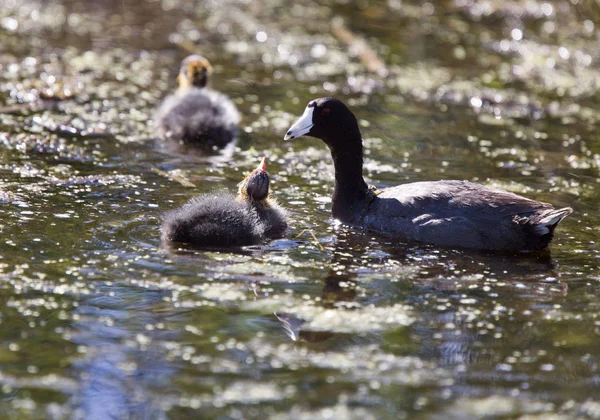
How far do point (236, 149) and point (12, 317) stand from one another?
4169mm

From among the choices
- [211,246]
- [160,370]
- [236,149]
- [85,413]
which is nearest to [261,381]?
[160,370]

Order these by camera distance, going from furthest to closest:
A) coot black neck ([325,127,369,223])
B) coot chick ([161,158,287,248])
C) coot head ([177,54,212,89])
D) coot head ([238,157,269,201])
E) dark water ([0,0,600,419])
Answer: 1. coot head ([177,54,212,89])
2. coot black neck ([325,127,369,223])
3. coot head ([238,157,269,201])
4. coot chick ([161,158,287,248])
5. dark water ([0,0,600,419])

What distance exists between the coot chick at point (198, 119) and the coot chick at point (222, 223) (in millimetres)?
2421

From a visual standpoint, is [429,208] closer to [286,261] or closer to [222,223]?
[286,261]

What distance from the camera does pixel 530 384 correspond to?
4102 millimetres

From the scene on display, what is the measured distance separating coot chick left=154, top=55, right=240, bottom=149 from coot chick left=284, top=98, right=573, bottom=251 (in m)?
1.99

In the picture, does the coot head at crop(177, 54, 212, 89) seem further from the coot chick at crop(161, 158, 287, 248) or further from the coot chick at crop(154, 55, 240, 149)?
the coot chick at crop(161, 158, 287, 248)

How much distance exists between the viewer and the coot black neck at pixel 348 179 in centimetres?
666

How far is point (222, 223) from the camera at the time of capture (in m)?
5.81

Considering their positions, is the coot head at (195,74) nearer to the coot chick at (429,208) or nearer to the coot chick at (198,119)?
the coot chick at (198,119)

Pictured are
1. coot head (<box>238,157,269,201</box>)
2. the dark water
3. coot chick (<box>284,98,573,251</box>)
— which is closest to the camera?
the dark water

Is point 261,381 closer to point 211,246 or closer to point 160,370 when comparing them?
point 160,370

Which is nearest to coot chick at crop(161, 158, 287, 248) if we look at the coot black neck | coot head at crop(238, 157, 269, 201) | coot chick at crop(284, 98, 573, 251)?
coot head at crop(238, 157, 269, 201)

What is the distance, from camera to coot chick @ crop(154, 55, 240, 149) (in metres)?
8.66
